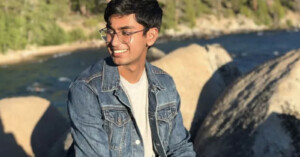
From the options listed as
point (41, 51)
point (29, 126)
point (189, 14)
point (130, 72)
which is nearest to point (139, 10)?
point (130, 72)

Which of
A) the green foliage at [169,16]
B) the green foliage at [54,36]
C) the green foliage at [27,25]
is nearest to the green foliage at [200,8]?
the green foliage at [169,16]

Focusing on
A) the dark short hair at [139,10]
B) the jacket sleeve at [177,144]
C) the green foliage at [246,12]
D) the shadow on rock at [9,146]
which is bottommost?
the green foliage at [246,12]

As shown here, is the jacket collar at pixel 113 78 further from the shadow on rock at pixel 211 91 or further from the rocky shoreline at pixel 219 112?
the shadow on rock at pixel 211 91

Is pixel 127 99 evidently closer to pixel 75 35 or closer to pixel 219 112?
pixel 219 112

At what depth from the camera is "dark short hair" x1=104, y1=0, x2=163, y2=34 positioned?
110 inches

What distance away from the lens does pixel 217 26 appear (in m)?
58.5

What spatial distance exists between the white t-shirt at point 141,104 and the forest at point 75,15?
33839 mm

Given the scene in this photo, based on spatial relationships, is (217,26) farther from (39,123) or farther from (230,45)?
(39,123)

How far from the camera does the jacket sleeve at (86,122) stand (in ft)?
8.96

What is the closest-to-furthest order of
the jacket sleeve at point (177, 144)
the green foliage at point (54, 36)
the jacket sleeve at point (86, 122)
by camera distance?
1. the jacket sleeve at point (86, 122)
2. the jacket sleeve at point (177, 144)
3. the green foliage at point (54, 36)

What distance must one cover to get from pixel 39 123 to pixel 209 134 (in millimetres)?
3544

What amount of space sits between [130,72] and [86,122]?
549mm

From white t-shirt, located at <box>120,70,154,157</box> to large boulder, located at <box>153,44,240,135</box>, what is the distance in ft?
16.6

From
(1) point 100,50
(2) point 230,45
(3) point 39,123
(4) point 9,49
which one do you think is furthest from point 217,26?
(3) point 39,123
